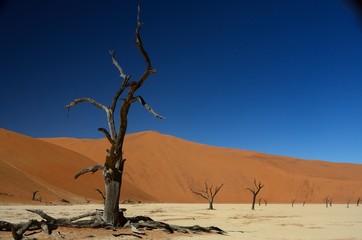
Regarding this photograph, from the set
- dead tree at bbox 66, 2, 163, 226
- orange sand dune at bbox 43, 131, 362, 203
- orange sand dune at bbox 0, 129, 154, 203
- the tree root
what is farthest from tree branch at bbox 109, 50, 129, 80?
orange sand dune at bbox 43, 131, 362, 203

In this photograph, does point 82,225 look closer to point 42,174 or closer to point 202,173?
point 42,174

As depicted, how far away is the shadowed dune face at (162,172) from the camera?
45.1 metres

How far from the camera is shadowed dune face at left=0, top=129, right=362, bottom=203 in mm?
45094

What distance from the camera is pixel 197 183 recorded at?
247ft

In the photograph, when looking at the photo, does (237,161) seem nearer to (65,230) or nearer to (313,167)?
(313,167)

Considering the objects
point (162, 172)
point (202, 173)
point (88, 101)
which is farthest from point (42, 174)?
point (202, 173)

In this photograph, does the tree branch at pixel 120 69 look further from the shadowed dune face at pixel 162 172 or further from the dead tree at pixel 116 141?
the shadowed dune face at pixel 162 172

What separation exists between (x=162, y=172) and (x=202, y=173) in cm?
934

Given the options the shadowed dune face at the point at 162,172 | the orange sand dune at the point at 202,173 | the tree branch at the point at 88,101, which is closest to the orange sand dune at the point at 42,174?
the shadowed dune face at the point at 162,172

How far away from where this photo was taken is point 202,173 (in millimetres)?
80125

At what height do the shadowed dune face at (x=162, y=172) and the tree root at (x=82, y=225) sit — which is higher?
the shadowed dune face at (x=162, y=172)

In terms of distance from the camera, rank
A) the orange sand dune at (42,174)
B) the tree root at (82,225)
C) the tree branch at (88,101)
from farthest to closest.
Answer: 1. the orange sand dune at (42,174)
2. the tree branch at (88,101)
3. the tree root at (82,225)

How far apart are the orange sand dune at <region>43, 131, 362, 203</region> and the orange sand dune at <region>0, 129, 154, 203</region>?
532 inches

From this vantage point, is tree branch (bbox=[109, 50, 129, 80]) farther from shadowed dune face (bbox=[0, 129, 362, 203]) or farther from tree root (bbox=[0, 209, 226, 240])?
shadowed dune face (bbox=[0, 129, 362, 203])
